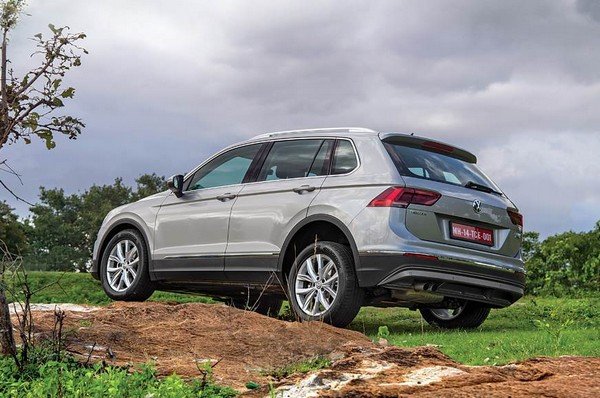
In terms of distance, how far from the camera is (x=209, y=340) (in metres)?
7.86

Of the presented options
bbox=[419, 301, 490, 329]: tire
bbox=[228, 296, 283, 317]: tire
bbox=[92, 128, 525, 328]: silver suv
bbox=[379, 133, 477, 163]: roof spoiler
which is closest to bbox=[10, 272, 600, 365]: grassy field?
bbox=[419, 301, 490, 329]: tire

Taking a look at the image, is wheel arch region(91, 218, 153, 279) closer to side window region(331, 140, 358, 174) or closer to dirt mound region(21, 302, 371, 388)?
dirt mound region(21, 302, 371, 388)

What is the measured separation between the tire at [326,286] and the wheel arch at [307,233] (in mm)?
161

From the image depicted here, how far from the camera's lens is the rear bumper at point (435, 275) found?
944cm

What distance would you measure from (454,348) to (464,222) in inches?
67.3

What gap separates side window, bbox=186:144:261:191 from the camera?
11488 mm

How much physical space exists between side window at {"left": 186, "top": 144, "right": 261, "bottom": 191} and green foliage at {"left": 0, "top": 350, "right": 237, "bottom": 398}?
527 cm

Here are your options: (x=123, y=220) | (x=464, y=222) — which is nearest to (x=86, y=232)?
(x=123, y=220)

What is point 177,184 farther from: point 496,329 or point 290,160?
point 496,329

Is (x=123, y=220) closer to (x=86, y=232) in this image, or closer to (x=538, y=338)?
(x=538, y=338)

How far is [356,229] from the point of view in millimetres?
9633

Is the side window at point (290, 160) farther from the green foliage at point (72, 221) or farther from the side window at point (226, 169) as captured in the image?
the green foliage at point (72, 221)

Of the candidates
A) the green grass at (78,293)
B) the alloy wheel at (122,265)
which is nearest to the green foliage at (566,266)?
the green grass at (78,293)

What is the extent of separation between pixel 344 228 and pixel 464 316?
2.92 meters
